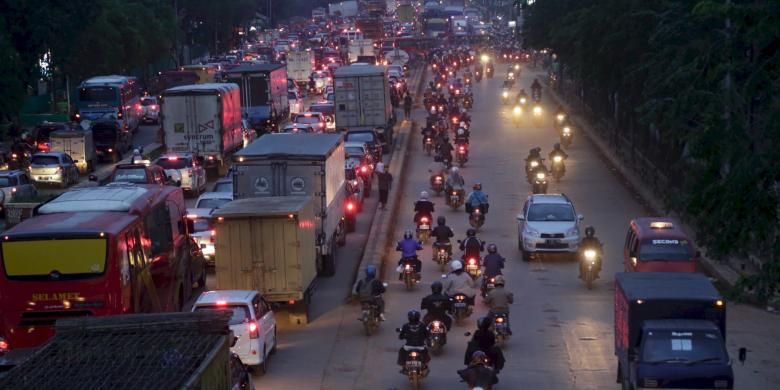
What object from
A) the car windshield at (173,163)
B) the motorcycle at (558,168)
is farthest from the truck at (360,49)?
the car windshield at (173,163)

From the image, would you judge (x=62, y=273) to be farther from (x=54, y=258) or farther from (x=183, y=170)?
(x=183, y=170)

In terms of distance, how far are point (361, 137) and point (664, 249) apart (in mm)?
26873

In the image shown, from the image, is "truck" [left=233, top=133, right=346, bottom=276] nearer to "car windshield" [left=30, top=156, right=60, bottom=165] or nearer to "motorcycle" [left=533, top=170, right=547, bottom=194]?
"motorcycle" [left=533, top=170, right=547, bottom=194]

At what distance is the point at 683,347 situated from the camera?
19.6 m

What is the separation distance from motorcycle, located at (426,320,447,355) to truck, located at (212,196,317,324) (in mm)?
3603

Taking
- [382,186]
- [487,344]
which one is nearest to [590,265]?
[487,344]

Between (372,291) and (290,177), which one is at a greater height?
(290,177)

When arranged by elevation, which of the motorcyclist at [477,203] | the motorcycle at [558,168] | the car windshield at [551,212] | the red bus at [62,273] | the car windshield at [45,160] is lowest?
the motorcycle at [558,168]

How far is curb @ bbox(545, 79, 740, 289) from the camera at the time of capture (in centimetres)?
3203

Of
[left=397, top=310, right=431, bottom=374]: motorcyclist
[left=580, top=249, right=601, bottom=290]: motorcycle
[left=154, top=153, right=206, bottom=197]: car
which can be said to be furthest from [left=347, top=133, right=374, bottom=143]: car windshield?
[left=397, top=310, right=431, bottom=374]: motorcyclist

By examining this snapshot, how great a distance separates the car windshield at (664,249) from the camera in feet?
95.3

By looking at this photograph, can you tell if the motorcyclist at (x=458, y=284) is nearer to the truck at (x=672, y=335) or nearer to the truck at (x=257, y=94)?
the truck at (x=672, y=335)

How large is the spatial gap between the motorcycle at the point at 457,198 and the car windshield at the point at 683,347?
23.5 metres

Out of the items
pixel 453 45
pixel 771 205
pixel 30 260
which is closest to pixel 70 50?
pixel 30 260
